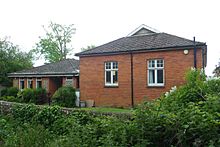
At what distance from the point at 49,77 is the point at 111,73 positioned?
9.48 meters

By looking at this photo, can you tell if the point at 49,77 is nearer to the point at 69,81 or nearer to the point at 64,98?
the point at 69,81

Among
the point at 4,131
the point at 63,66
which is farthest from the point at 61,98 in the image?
the point at 4,131

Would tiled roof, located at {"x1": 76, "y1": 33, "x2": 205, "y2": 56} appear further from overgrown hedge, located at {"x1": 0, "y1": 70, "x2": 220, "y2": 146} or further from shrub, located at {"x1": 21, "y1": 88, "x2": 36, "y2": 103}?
overgrown hedge, located at {"x1": 0, "y1": 70, "x2": 220, "y2": 146}

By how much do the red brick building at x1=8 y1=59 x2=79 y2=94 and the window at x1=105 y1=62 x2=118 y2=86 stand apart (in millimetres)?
5253

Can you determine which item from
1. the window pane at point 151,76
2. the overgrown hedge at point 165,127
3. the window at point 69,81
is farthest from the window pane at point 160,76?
the overgrown hedge at point 165,127

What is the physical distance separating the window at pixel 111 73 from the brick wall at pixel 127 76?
0.30m

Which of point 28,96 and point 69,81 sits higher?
point 69,81

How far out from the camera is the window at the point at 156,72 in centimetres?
1991

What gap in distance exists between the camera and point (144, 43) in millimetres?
21422

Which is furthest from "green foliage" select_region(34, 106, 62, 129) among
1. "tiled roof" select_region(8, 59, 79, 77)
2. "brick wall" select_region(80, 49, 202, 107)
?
"tiled roof" select_region(8, 59, 79, 77)

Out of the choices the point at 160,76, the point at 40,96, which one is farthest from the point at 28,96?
the point at 160,76

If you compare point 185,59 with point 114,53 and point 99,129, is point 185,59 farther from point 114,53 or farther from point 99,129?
point 99,129

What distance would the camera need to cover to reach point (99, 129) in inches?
267

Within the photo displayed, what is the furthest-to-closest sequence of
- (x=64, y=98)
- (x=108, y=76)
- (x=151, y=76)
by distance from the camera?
(x=64, y=98), (x=108, y=76), (x=151, y=76)
